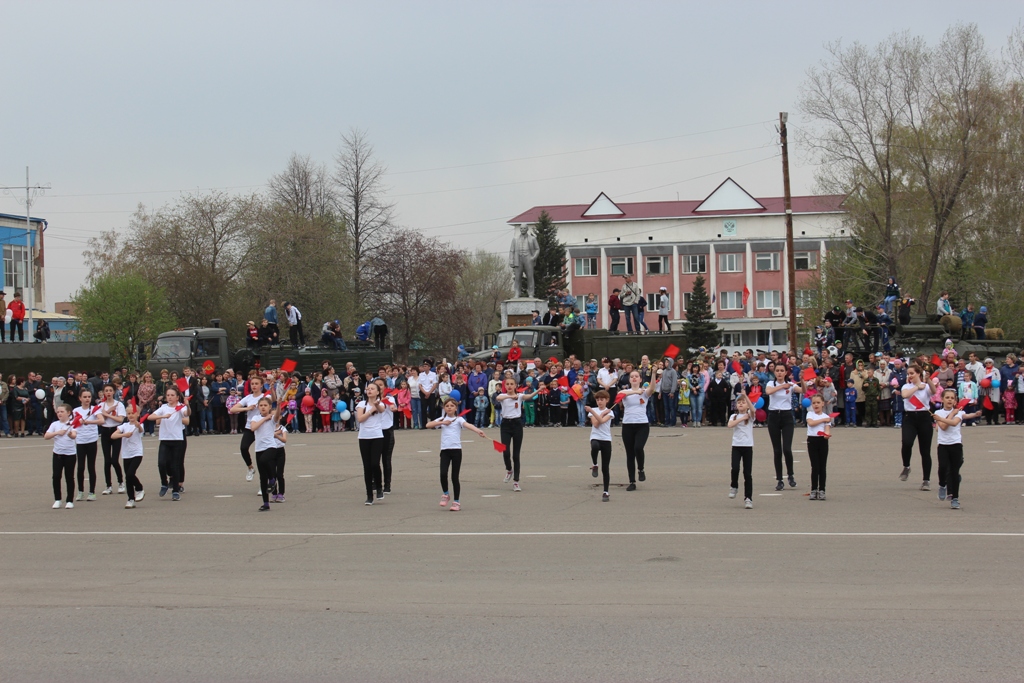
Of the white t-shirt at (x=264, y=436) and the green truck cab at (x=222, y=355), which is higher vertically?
the green truck cab at (x=222, y=355)

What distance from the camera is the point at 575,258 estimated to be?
89.6m

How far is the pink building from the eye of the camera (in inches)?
3474

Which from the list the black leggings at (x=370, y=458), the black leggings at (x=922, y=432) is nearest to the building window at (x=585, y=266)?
the black leggings at (x=922, y=432)

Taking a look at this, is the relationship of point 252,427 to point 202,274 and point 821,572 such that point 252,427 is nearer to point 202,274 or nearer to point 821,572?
point 821,572

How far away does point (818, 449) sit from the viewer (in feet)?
44.9

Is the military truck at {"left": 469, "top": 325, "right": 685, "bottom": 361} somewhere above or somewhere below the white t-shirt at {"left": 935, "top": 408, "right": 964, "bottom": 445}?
above

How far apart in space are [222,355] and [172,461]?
58.3ft

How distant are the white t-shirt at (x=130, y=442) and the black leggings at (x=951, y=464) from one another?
10727mm

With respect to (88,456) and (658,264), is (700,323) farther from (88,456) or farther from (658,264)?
(88,456)

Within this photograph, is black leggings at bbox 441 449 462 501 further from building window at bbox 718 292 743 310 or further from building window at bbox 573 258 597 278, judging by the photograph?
building window at bbox 718 292 743 310

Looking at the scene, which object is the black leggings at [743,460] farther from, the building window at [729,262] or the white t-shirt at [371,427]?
the building window at [729,262]

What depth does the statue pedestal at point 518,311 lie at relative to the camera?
37719mm

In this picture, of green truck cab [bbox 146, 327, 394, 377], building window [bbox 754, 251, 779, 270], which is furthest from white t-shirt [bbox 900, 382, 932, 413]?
building window [bbox 754, 251, 779, 270]

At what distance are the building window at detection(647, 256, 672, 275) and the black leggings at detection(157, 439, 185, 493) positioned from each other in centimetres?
7649
